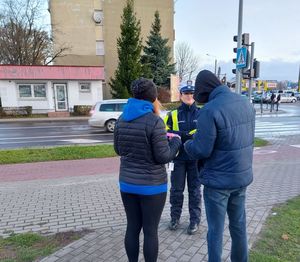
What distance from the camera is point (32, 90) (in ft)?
81.7

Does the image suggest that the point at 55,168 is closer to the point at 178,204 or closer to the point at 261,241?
the point at 178,204

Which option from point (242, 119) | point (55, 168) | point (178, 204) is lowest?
point (55, 168)

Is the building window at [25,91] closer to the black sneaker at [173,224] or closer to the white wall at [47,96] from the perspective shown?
the white wall at [47,96]

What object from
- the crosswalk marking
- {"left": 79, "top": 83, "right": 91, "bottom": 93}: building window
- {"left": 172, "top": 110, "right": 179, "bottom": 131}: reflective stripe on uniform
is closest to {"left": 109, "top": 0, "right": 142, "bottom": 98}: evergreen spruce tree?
{"left": 79, "top": 83, "right": 91, "bottom": 93}: building window

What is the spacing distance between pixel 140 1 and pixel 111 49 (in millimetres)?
8377

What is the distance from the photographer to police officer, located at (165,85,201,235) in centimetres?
327

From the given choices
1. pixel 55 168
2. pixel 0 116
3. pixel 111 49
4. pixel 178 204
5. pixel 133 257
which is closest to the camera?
pixel 133 257

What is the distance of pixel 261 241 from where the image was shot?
326cm

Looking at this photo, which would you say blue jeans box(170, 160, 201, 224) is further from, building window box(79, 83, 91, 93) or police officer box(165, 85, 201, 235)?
building window box(79, 83, 91, 93)

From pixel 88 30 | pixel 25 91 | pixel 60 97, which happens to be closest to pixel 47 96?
pixel 60 97

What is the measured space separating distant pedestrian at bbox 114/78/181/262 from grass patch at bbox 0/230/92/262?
3.97 feet

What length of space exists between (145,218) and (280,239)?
1.91m

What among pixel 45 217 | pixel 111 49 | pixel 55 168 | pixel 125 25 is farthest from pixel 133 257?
pixel 111 49

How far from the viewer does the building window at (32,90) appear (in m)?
24.7
